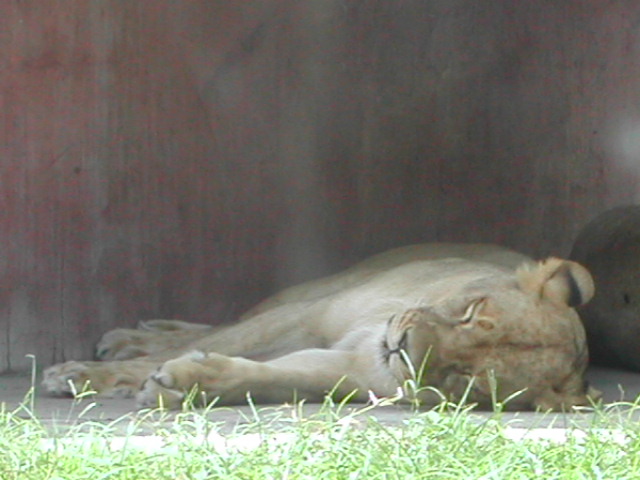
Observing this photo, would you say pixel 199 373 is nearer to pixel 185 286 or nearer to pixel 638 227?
pixel 185 286

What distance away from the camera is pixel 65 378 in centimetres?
454

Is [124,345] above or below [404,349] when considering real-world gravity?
below

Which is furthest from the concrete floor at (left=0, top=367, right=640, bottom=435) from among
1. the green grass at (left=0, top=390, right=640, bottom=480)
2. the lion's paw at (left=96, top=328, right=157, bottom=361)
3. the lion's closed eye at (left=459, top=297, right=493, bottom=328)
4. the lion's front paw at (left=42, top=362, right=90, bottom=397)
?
the lion's paw at (left=96, top=328, right=157, bottom=361)

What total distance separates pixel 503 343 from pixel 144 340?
5.65 feet

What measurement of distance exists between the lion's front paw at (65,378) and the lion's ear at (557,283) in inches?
52.7

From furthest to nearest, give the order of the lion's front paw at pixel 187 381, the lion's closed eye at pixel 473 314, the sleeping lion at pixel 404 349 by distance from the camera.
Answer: the lion's closed eye at pixel 473 314, the sleeping lion at pixel 404 349, the lion's front paw at pixel 187 381

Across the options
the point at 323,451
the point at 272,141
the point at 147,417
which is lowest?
the point at 147,417

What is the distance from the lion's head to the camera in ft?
13.6

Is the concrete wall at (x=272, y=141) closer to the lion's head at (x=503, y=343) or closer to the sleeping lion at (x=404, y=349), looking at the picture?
the sleeping lion at (x=404, y=349)

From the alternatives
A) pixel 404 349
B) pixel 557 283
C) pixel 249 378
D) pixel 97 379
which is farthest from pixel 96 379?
pixel 557 283

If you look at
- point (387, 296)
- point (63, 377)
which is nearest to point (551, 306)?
point (387, 296)

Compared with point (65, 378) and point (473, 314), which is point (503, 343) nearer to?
point (473, 314)

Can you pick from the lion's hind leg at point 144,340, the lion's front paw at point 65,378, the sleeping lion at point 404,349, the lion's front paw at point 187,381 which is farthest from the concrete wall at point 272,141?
the lion's front paw at point 187,381

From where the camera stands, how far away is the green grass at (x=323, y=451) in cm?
284
